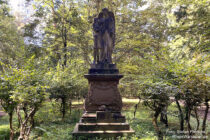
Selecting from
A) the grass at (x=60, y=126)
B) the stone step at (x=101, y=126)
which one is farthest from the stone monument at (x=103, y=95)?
the grass at (x=60, y=126)

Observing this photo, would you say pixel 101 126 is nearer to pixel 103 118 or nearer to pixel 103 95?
pixel 103 118

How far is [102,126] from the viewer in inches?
206

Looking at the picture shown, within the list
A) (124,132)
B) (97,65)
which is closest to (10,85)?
(97,65)

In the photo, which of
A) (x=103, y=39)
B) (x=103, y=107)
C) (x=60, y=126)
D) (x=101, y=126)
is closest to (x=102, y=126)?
(x=101, y=126)

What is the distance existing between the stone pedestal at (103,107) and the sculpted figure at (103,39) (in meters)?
0.49

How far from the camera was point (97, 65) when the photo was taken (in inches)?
249

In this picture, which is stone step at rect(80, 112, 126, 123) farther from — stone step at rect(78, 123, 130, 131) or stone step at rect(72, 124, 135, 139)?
stone step at rect(72, 124, 135, 139)

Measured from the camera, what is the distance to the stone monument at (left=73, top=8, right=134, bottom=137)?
521cm

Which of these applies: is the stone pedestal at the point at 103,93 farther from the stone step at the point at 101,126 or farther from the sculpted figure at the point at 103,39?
the sculpted figure at the point at 103,39

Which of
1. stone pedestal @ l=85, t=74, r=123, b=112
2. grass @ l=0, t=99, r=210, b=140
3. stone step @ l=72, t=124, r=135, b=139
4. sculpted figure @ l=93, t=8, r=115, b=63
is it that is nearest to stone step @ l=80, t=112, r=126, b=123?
stone pedestal @ l=85, t=74, r=123, b=112

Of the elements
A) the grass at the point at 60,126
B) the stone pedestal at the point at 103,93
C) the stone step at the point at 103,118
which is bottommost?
the grass at the point at 60,126

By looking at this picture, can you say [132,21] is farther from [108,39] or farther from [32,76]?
[32,76]

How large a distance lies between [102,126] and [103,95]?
113 cm

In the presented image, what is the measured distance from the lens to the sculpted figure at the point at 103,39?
21.7 feet
